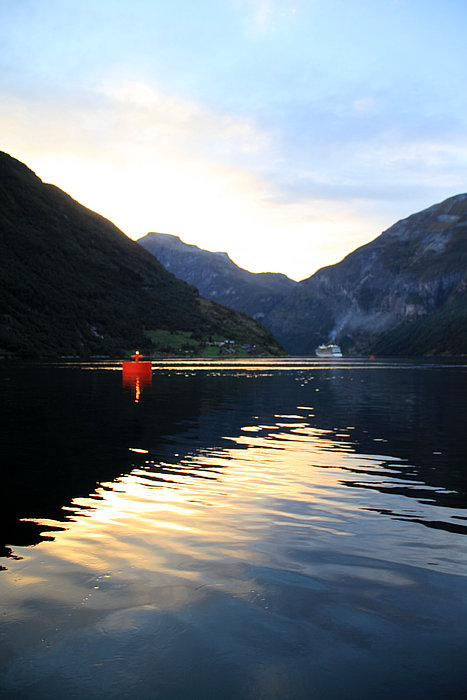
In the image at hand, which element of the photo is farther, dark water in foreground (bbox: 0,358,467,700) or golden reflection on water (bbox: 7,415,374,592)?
golden reflection on water (bbox: 7,415,374,592)

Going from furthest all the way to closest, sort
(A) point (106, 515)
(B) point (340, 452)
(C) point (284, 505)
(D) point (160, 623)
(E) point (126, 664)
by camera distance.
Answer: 1. (B) point (340, 452)
2. (C) point (284, 505)
3. (A) point (106, 515)
4. (D) point (160, 623)
5. (E) point (126, 664)

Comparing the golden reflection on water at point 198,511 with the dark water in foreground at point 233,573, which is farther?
the golden reflection on water at point 198,511

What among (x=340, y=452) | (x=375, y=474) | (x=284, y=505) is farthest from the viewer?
(x=340, y=452)

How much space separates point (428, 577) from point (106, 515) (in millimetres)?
7999

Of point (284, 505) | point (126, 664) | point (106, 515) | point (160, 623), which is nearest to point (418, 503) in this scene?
point (284, 505)

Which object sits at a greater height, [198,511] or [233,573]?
[233,573]

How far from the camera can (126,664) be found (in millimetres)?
7258

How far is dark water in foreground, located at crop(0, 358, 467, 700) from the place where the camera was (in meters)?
7.11

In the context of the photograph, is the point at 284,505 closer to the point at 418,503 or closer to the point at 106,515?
the point at 418,503

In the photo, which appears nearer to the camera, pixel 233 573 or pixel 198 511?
pixel 233 573

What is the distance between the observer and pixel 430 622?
852cm

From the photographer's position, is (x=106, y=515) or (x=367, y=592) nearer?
(x=367, y=592)

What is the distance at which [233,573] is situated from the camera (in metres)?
10.5

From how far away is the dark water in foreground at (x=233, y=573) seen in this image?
7.11 m
